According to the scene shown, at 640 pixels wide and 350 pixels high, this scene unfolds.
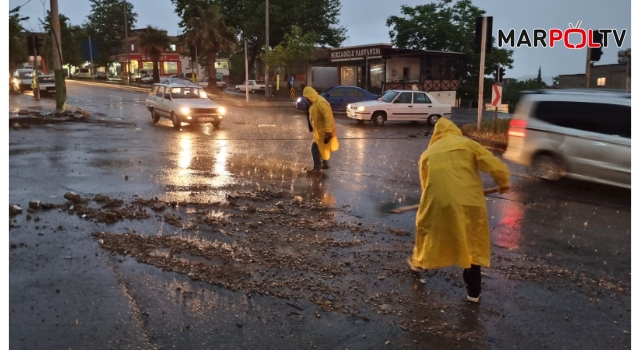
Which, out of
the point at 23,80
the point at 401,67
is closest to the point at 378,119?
the point at 401,67

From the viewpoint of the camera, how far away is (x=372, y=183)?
10.3 metres

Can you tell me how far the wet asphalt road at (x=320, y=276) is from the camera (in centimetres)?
412

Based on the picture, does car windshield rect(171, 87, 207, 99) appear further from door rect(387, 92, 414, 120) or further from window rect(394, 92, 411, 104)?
window rect(394, 92, 411, 104)

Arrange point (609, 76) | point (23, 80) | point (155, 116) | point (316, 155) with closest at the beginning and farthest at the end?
point (316, 155)
point (155, 116)
point (23, 80)
point (609, 76)

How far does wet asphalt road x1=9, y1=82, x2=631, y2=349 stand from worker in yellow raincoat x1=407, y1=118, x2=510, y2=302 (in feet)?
1.56

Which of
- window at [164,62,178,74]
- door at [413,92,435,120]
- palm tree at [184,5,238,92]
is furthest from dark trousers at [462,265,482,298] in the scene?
window at [164,62,178,74]

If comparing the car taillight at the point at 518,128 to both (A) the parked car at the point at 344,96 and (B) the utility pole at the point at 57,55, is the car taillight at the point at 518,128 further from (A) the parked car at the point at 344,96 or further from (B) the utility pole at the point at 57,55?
(B) the utility pole at the point at 57,55

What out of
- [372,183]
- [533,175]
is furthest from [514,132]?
[372,183]

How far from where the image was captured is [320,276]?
5.33 m

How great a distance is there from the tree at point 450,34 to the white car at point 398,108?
86.3 feet

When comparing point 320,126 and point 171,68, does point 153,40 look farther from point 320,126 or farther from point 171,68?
point 320,126

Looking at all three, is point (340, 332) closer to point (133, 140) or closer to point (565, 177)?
point (565, 177)

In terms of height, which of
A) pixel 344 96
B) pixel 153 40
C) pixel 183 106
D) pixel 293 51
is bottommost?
pixel 183 106

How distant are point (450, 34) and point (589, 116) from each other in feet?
136
